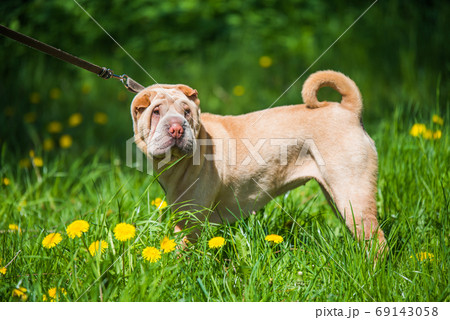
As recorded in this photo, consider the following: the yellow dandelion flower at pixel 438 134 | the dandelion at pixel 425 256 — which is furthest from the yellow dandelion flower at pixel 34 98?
the dandelion at pixel 425 256

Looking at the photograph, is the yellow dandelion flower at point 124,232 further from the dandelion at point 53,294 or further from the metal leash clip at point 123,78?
the metal leash clip at point 123,78

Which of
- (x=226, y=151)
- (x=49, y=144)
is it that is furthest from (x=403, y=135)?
(x=49, y=144)

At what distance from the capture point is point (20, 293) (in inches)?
77.6

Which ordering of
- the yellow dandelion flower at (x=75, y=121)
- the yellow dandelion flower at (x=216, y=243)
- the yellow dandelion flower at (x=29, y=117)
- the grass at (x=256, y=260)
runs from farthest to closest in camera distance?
the yellow dandelion flower at (x=29, y=117) → the yellow dandelion flower at (x=75, y=121) → the yellow dandelion flower at (x=216, y=243) → the grass at (x=256, y=260)

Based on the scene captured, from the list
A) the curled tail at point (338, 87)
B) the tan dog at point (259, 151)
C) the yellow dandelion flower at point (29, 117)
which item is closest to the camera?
the tan dog at point (259, 151)

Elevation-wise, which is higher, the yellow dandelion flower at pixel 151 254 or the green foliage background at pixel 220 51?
the green foliage background at pixel 220 51

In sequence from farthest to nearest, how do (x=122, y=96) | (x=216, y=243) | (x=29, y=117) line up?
(x=122, y=96), (x=29, y=117), (x=216, y=243)

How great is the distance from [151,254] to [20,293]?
579mm

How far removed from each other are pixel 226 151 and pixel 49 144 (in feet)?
7.90

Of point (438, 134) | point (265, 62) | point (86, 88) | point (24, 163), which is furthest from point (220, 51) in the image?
point (438, 134)

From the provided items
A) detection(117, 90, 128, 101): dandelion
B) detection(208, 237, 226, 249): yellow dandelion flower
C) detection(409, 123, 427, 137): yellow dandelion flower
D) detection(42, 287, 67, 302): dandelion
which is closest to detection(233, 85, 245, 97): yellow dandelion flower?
detection(117, 90, 128, 101): dandelion

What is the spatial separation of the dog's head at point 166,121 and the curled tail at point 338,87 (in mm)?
688

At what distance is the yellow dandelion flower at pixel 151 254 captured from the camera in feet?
7.11

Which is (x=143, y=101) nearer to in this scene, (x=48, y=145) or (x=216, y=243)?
(x=216, y=243)
